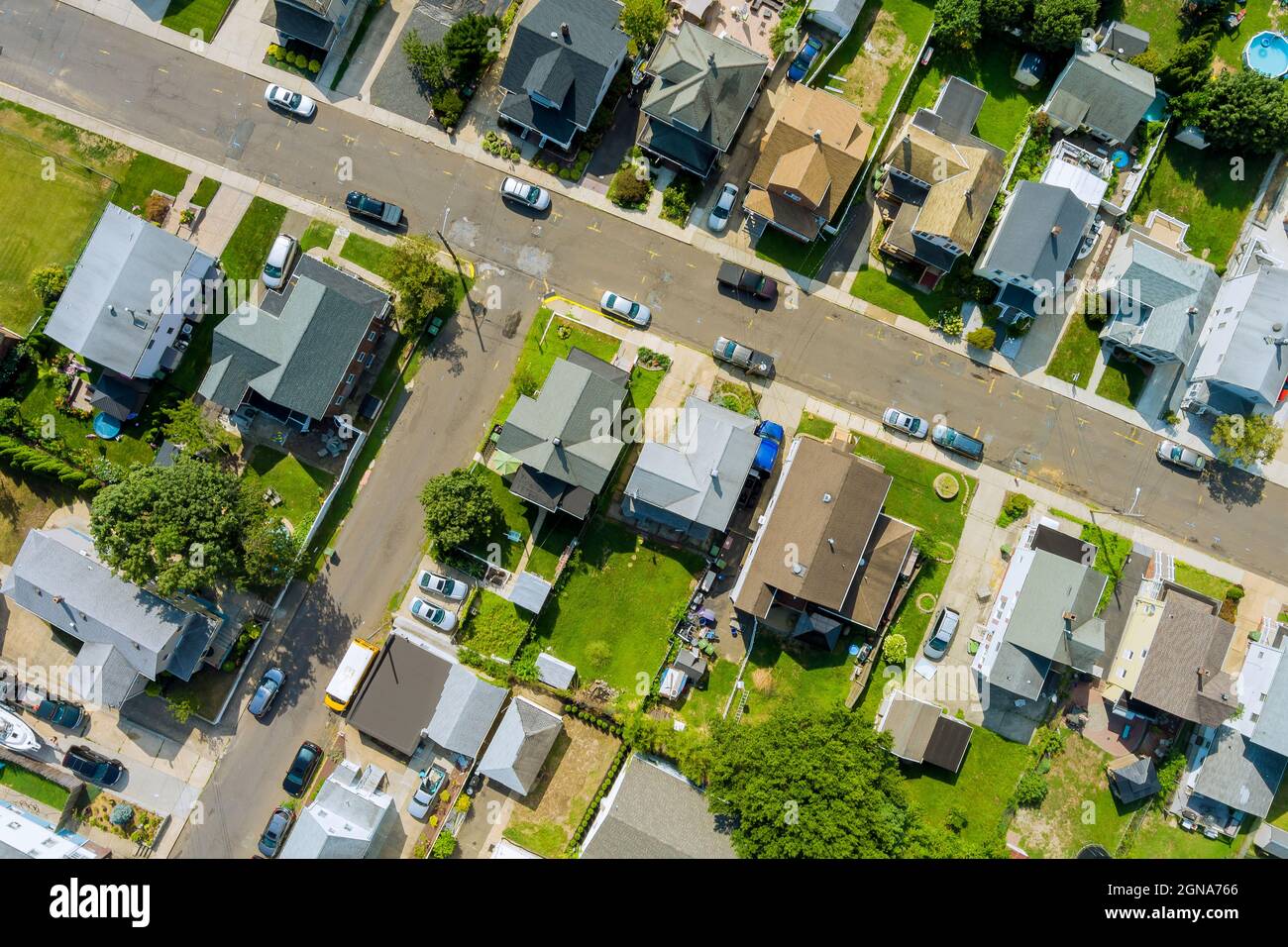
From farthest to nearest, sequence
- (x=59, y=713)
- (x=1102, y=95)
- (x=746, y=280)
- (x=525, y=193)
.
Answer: (x=525, y=193), (x=746, y=280), (x=1102, y=95), (x=59, y=713)

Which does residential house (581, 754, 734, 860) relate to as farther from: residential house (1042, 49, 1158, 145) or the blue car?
residential house (1042, 49, 1158, 145)

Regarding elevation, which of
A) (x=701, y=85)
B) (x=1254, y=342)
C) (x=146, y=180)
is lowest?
(x=146, y=180)

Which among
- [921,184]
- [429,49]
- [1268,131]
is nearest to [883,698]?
[921,184]

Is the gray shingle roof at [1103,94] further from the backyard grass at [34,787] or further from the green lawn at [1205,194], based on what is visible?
the backyard grass at [34,787]

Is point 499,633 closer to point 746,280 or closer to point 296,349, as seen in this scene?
point 296,349

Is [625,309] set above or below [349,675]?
above

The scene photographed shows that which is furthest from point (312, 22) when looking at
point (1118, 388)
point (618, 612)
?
point (1118, 388)

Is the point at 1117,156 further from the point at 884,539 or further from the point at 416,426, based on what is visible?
the point at 416,426
